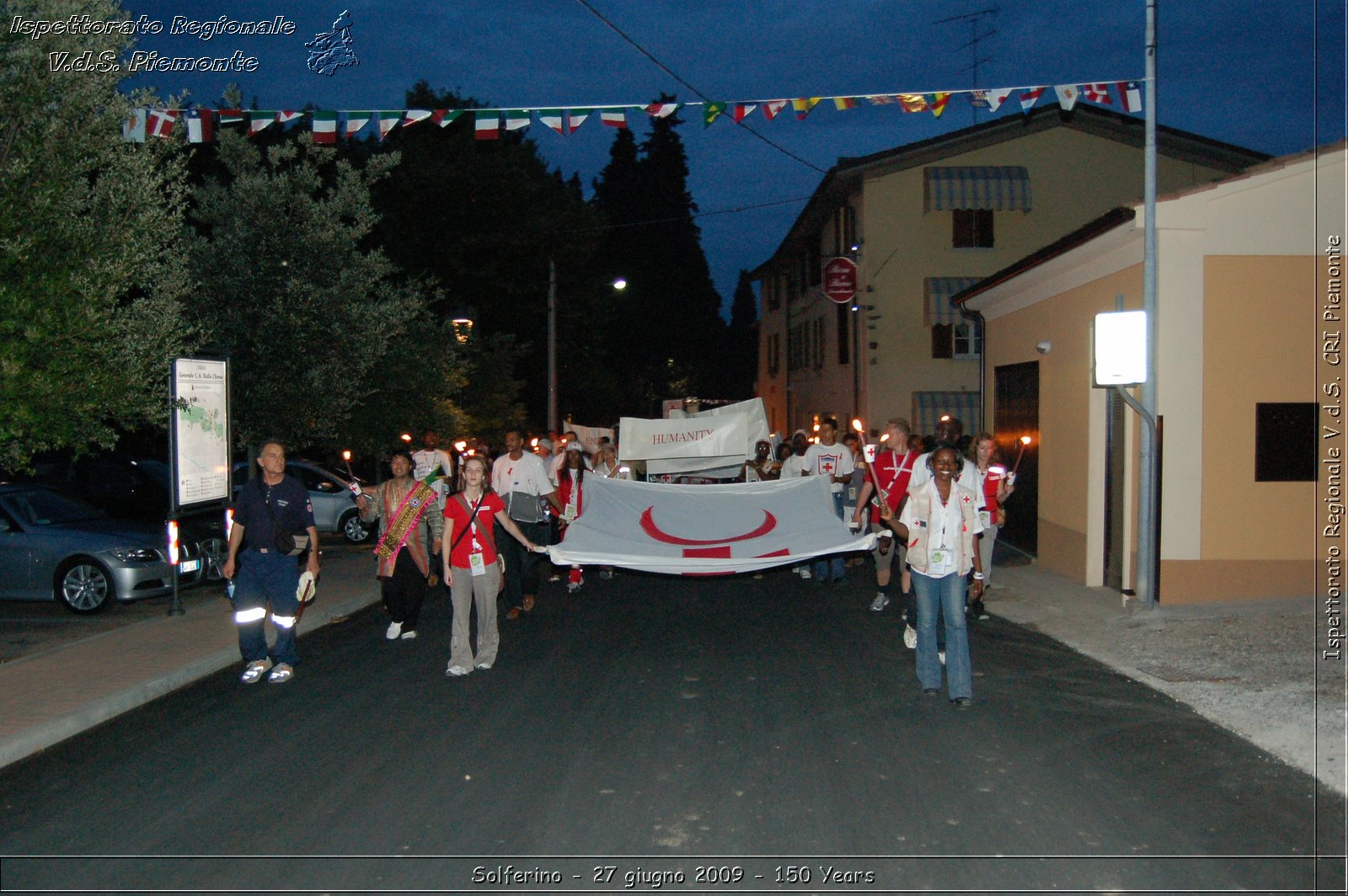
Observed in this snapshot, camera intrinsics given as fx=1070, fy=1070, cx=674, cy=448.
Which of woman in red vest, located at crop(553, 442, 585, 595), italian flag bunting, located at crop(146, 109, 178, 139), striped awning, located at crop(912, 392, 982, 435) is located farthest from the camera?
striped awning, located at crop(912, 392, 982, 435)

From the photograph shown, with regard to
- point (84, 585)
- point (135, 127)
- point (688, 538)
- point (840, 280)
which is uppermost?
point (840, 280)

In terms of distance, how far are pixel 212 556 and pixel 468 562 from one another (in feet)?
20.4

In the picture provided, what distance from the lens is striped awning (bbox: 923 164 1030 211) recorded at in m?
30.1

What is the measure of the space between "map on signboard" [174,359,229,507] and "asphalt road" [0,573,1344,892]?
3869 mm

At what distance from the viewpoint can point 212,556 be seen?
13.6m

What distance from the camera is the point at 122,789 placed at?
6133mm

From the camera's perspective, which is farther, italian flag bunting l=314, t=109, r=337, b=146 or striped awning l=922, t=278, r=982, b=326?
striped awning l=922, t=278, r=982, b=326

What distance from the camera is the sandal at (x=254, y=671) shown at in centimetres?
882

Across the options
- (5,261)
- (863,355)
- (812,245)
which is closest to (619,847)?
(5,261)

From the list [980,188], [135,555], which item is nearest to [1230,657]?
[135,555]

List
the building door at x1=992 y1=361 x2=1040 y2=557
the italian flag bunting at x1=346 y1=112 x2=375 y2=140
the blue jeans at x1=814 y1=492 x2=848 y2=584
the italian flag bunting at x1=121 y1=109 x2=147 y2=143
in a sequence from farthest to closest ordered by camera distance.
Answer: the building door at x1=992 y1=361 x2=1040 y2=557, the blue jeans at x1=814 y1=492 x2=848 y2=584, the italian flag bunting at x1=346 y1=112 x2=375 y2=140, the italian flag bunting at x1=121 y1=109 x2=147 y2=143

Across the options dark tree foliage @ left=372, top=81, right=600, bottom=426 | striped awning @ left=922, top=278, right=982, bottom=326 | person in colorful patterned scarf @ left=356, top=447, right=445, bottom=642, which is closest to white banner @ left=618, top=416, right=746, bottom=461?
person in colorful patterned scarf @ left=356, top=447, right=445, bottom=642

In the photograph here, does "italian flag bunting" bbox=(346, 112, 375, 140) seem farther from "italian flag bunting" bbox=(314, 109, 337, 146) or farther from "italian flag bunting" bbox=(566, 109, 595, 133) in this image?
"italian flag bunting" bbox=(566, 109, 595, 133)

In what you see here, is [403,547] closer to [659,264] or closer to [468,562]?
[468,562]
